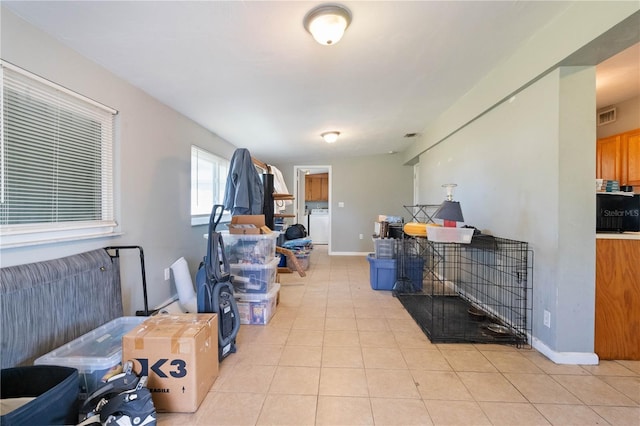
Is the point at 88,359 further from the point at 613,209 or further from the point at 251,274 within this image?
the point at 613,209

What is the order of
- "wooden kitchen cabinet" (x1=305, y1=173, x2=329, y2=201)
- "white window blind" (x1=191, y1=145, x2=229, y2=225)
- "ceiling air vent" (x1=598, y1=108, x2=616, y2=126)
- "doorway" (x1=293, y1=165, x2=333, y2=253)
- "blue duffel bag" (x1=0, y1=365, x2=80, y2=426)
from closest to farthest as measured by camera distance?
"blue duffel bag" (x1=0, y1=365, x2=80, y2=426) → "ceiling air vent" (x1=598, y1=108, x2=616, y2=126) → "white window blind" (x1=191, y1=145, x2=229, y2=225) → "doorway" (x1=293, y1=165, x2=333, y2=253) → "wooden kitchen cabinet" (x1=305, y1=173, x2=329, y2=201)

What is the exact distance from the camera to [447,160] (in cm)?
363

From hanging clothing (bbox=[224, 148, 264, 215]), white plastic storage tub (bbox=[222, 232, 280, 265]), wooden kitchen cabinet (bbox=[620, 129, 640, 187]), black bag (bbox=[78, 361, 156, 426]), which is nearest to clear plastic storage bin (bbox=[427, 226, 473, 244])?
white plastic storage tub (bbox=[222, 232, 280, 265])

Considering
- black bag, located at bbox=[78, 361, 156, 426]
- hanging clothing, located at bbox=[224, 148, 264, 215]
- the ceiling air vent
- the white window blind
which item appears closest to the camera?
black bag, located at bbox=[78, 361, 156, 426]

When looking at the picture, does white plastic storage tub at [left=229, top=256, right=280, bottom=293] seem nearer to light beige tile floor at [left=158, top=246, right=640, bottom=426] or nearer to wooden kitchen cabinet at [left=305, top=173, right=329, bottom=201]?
light beige tile floor at [left=158, top=246, right=640, bottom=426]

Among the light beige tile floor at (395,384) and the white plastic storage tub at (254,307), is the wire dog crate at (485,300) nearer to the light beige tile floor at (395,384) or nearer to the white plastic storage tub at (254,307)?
the light beige tile floor at (395,384)

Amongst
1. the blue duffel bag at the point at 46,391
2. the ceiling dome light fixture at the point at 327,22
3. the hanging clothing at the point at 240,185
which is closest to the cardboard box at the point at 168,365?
the blue duffel bag at the point at 46,391

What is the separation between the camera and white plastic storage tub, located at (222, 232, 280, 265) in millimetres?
2545

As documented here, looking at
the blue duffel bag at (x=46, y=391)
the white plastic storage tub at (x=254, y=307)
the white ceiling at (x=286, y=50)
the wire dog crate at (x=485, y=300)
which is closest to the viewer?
the blue duffel bag at (x=46, y=391)

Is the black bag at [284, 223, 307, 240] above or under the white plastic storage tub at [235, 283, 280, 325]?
above

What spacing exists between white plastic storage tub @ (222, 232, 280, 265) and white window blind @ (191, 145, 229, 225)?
105 centimetres

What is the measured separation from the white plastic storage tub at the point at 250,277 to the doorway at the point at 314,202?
146 inches

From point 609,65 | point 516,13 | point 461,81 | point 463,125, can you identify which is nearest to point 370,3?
point 516,13

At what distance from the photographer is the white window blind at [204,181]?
3.44 m
